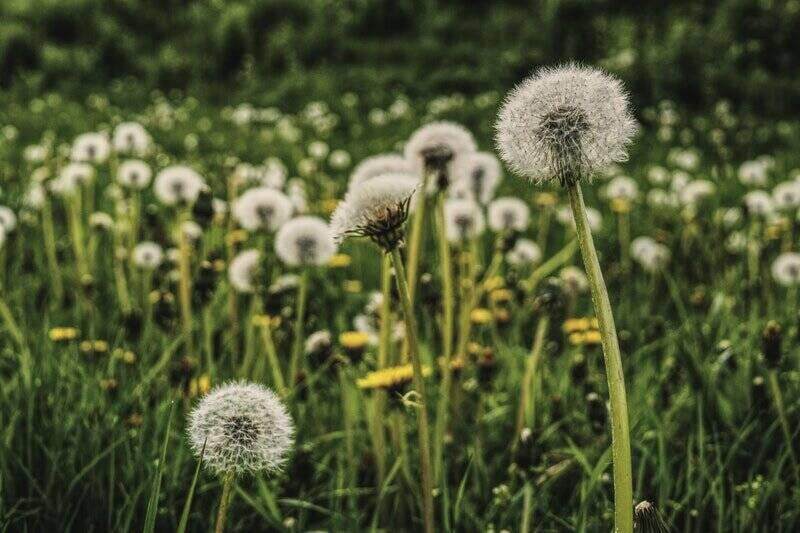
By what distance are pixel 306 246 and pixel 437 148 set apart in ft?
1.33

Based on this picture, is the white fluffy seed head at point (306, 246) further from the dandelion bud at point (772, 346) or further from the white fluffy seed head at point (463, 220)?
the dandelion bud at point (772, 346)

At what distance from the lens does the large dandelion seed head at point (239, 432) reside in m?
1.05

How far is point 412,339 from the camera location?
1152 millimetres

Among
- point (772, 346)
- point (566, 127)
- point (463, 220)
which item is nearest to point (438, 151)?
point (463, 220)

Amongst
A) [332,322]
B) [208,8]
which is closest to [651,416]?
[332,322]

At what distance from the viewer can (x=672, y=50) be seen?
7184 mm

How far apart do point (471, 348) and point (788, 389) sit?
725 mm

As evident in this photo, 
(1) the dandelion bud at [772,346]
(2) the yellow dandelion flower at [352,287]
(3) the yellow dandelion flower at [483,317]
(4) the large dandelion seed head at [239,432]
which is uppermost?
(2) the yellow dandelion flower at [352,287]

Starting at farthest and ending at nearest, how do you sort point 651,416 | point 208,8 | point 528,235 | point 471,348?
1. point 208,8
2. point 528,235
3. point 471,348
4. point 651,416

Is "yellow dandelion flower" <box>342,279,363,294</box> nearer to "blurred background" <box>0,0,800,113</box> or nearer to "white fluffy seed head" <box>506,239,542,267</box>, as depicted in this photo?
"white fluffy seed head" <box>506,239,542,267</box>

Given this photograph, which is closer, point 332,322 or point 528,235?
point 332,322

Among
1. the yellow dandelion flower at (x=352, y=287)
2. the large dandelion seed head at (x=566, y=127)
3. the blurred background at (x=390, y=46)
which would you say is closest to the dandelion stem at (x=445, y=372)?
the large dandelion seed head at (x=566, y=127)

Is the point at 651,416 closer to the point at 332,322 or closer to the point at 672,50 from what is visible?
the point at 332,322

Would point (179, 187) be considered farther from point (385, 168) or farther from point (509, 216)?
point (509, 216)
